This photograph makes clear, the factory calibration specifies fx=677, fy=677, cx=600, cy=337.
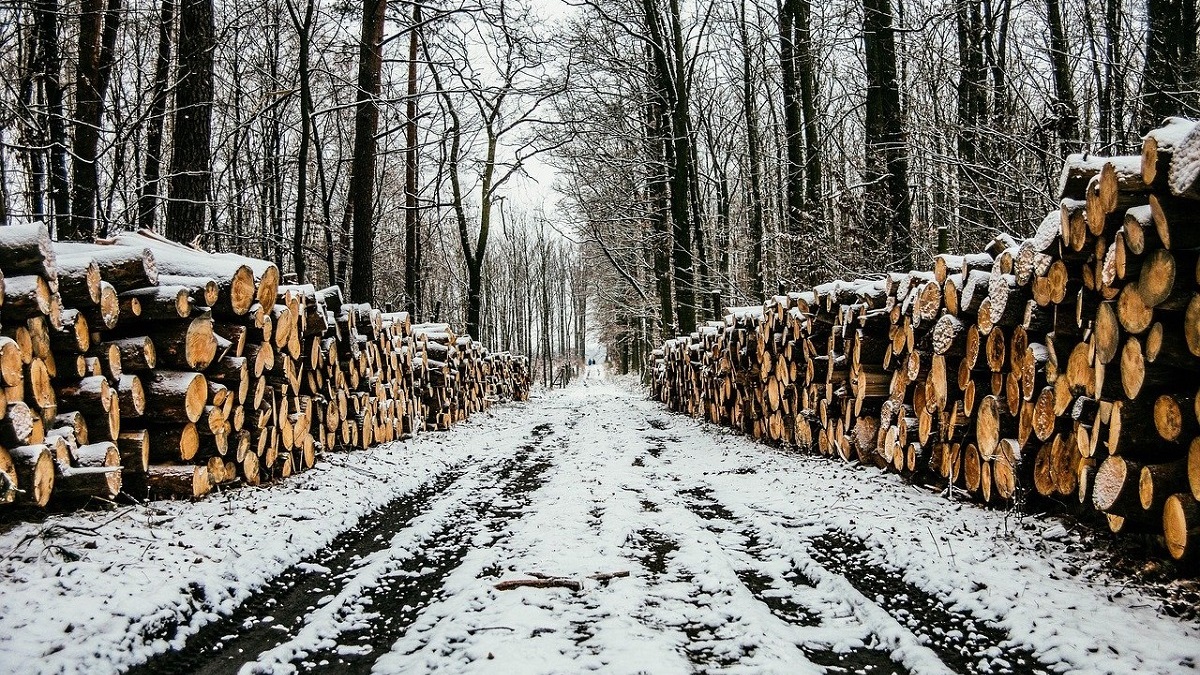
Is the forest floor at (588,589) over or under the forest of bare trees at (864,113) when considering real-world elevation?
under

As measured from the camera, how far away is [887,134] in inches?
453

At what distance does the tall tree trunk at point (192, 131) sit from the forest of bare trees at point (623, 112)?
0.11ft

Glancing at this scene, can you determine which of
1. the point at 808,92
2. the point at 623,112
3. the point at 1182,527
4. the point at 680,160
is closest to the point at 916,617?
the point at 1182,527

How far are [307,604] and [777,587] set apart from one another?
8.63 feet

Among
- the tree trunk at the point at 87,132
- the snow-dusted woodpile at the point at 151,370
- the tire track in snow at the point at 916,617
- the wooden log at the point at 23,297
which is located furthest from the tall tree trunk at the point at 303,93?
the tire track in snow at the point at 916,617

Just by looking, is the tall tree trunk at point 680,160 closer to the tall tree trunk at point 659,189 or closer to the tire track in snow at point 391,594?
the tall tree trunk at point 659,189

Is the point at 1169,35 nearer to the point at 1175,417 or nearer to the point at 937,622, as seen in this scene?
the point at 1175,417

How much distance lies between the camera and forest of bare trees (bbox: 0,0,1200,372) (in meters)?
10.1

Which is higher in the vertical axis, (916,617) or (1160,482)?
(1160,482)

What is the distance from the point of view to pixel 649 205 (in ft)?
78.5

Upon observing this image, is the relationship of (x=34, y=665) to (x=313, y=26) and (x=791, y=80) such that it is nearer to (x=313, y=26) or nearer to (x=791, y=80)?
(x=313, y=26)

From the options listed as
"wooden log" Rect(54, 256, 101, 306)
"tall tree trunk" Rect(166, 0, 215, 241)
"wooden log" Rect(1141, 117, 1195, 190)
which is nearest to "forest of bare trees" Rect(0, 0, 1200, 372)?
"tall tree trunk" Rect(166, 0, 215, 241)

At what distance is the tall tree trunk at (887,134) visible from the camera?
1170 cm

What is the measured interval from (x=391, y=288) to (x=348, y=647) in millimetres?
31758
